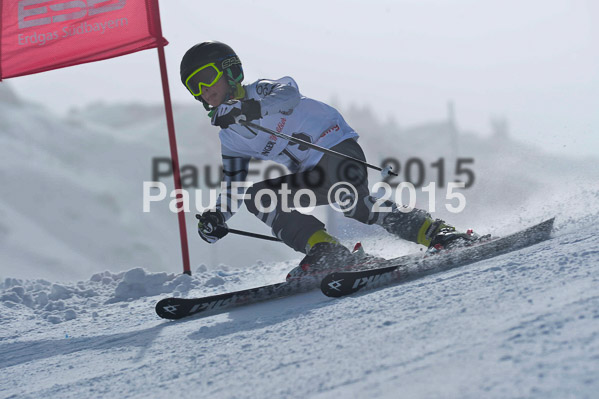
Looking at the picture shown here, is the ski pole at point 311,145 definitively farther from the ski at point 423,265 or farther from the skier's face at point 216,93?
the ski at point 423,265

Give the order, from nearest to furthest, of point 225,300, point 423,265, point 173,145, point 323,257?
point 423,265, point 225,300, point 323,257, point 173,145

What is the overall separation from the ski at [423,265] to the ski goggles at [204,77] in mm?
1548

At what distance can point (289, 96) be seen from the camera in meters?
4.09

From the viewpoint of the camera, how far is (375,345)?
6.98ft

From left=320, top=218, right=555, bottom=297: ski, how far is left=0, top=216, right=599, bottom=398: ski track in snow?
0.40 feet

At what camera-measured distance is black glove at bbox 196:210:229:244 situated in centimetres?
432

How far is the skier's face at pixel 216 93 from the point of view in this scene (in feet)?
13.5

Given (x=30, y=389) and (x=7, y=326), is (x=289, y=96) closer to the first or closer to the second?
(x=30, y=389)

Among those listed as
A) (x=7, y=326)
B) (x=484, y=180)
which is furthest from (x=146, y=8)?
(x=484, y=180)

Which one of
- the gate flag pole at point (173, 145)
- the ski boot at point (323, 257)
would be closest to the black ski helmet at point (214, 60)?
the ski boot at point (323, 257)

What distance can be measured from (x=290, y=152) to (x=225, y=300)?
111 centimetres

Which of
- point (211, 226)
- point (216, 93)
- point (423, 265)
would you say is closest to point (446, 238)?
point (423, 265)

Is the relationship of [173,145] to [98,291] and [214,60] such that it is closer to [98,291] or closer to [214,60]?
[98,291]

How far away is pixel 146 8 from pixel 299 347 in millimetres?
5236
